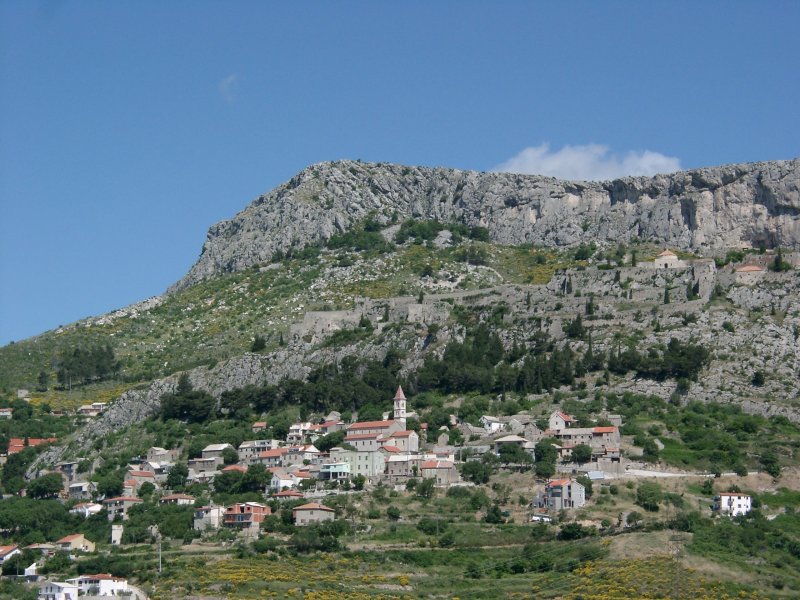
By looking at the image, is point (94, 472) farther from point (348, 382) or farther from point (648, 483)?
point (648, 483)

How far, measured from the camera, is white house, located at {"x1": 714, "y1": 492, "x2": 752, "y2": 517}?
91125mm

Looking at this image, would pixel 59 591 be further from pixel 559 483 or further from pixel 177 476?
pixel 559 483

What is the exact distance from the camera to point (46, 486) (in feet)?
359

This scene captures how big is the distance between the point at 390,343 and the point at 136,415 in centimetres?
1929

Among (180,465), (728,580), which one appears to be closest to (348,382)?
(180,465)

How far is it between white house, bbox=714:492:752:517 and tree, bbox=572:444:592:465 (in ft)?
31.0

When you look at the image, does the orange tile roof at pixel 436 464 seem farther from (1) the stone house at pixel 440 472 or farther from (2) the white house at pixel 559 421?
(2) the white house at pixel 559 421

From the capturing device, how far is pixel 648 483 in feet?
310

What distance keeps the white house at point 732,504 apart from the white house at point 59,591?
113 feet

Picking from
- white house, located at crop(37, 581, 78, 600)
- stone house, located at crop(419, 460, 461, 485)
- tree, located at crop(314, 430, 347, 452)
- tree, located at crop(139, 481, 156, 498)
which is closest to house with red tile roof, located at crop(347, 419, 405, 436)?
tree, located at crop(314, 430, 347, 452)

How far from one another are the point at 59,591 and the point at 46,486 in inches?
960

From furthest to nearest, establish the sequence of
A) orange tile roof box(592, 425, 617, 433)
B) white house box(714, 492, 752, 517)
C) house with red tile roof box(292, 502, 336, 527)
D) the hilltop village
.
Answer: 1. orange tile roof box(592, 425, 617, 433)
2. house with red tile roof box(292, 502, 336, 527)
3. white house box(714, 492, 752, 517)
4. the hilltop village

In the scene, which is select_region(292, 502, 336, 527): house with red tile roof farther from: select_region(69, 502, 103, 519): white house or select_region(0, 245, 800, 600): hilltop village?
select_region(69, 502, 103, 519): white house

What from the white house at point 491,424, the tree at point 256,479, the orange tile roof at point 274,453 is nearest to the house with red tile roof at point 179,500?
the tree at point 256,479
